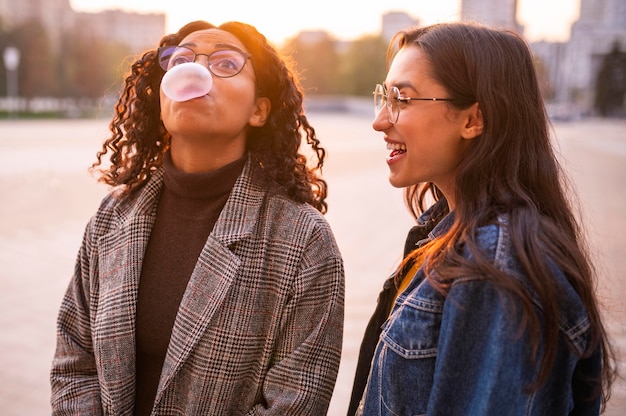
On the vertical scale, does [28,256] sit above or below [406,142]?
below

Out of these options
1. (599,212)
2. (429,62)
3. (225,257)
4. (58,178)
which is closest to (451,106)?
(429,62)

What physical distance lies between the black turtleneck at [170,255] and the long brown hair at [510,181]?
0.82m

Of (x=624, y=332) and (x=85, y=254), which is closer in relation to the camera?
(x=85, y=254)

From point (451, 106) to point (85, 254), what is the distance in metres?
1.40

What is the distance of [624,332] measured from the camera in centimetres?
493

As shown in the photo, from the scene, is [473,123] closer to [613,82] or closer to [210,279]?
[210,279]

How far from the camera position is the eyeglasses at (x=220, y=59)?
6.85 feet

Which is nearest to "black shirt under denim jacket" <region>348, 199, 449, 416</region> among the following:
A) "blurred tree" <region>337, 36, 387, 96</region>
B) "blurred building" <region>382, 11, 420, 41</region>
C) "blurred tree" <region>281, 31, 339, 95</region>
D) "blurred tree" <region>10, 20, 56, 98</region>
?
"blurred tree" <region>10, 20, 56, 98</region>

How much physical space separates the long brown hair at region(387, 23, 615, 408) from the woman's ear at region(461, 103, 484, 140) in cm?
2

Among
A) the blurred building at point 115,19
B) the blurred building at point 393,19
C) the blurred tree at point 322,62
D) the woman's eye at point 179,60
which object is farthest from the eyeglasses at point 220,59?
the blurred building at point 393,19

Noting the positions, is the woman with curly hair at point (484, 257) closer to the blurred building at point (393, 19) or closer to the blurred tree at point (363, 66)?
the blurred tree at point (363, 66)

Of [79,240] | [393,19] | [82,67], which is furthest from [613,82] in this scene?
[79,240]

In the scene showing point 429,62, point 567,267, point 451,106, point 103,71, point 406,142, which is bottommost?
point 103,71

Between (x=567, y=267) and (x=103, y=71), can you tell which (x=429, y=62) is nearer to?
(x=567, y=267)
